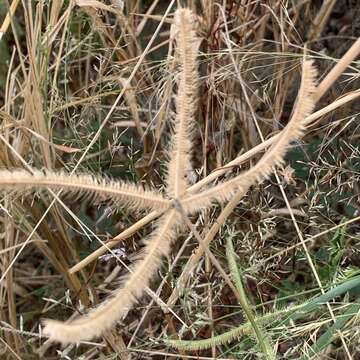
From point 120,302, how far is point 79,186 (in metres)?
0.09

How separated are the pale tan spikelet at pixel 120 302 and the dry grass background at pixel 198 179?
0.29 metres

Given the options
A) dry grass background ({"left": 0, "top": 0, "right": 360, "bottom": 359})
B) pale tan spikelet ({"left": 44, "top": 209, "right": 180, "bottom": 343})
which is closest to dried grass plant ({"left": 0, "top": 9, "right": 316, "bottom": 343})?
pale tan spikelet ({"left": 44, "top": 209, "right": 180, "bottom": 343})

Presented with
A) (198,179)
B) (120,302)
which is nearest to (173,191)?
(120,302)

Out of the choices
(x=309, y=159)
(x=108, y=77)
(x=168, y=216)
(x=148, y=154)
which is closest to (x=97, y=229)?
(x=148, y=154)

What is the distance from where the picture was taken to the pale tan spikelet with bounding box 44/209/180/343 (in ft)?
1.47

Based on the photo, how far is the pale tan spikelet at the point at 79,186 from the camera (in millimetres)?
494

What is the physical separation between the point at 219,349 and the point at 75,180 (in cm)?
56

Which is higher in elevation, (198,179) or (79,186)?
(79,186)

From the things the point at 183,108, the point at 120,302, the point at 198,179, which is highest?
the point at 183,108

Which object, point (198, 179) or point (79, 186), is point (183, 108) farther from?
point (198, 179)

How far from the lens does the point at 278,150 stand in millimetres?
551

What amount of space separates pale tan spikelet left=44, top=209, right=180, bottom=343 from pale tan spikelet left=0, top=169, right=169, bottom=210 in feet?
0.08

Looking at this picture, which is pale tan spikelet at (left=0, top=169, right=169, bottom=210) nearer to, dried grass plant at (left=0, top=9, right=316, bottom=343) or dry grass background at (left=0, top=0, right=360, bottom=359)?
dried grass plant at (left=0, top=9, right=316, bottom=343)

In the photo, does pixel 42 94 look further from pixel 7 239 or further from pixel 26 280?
pixel 26 280
